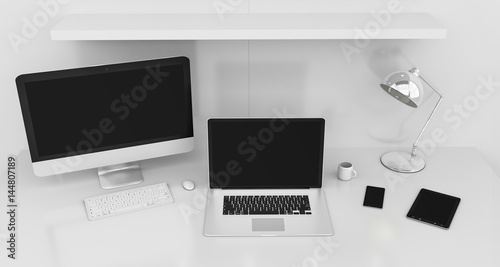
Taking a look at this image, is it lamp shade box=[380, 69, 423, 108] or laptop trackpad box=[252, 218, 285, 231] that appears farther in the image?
lamp shade box=[380, 69, 423, 108]

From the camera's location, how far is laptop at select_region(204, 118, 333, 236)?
6.48ft

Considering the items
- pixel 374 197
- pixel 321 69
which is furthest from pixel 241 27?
pixel 374 197

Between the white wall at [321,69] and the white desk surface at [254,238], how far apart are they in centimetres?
21

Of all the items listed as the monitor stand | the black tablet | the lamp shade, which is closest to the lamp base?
the black tablet

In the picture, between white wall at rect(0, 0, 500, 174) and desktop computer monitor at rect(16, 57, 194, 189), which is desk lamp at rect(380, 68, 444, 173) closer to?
white wall at rect(0, 0, 500, 174)

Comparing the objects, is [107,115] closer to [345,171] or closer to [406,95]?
[345,171]

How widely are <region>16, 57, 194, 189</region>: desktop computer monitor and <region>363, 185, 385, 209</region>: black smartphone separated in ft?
2.49

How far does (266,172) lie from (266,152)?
9cm

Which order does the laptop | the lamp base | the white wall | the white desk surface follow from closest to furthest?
the white desk surface, the laptop, the white wall, the lamp base

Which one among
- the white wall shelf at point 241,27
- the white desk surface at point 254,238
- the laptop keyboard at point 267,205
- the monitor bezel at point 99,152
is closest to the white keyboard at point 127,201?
the white desk surface at point 254,238

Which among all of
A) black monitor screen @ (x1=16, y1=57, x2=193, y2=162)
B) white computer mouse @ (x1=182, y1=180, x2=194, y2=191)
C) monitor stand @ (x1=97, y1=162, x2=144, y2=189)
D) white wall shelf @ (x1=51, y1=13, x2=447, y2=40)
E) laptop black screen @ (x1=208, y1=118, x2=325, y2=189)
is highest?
white wall shelf @ (x1=51, y1=13, x2=447, y2=40)

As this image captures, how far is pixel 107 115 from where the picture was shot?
1987mm

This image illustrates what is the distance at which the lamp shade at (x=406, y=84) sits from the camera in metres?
2.04

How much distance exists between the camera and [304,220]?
1.95 meters
